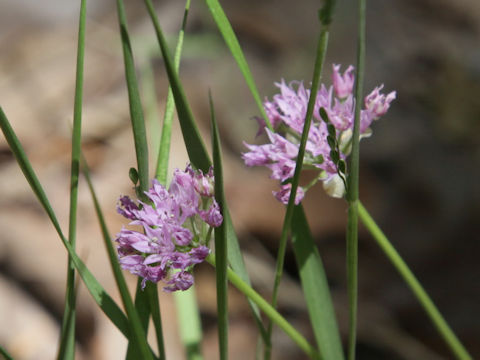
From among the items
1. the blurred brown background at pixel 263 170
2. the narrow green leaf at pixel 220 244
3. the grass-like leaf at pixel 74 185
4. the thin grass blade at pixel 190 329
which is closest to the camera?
the narrow green leaf at pixel 220 244

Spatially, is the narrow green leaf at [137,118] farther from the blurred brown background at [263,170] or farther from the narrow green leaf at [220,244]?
the blurred brown background at [263,170]

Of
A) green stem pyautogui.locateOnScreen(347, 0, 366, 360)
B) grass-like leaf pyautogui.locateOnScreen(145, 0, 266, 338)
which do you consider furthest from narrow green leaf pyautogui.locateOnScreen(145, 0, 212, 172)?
green stem pyautogui.locateOnScreen(347, 0, 366, 360)

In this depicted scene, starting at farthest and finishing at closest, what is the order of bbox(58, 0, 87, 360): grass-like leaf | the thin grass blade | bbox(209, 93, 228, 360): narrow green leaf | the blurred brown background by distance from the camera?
the blurred brown background, the thin grass blade, bbox(58, 0, 87, 360): grass-like leaf, bbox(209, 93, 228, 360): narrow green leaf

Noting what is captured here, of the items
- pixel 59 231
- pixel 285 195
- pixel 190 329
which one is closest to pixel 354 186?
pixel 285 195

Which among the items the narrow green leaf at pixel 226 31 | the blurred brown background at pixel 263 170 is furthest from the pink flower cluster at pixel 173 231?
the blurred brown background at pixel 263 170

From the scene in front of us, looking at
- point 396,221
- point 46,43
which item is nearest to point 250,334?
point 396,221

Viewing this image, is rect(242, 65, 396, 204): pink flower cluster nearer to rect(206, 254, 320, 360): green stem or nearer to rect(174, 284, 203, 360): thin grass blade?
rect(206, 254, 320, 360): green stem
